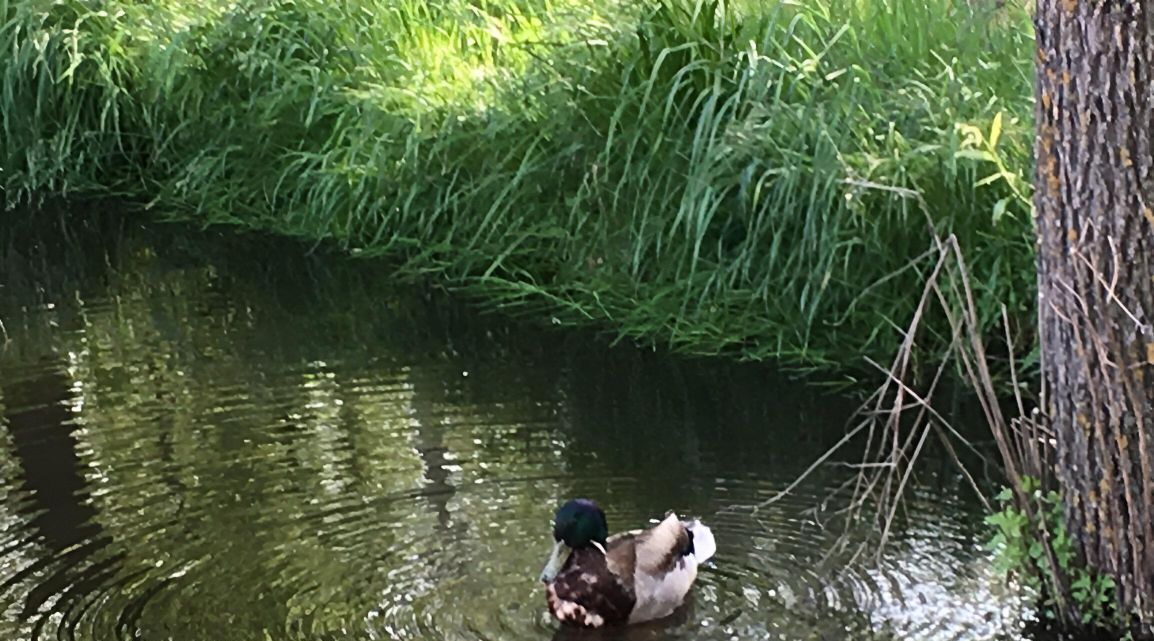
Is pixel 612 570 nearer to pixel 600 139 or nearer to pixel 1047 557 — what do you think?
pixel 1047 557

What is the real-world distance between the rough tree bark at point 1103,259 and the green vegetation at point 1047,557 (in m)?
0.06

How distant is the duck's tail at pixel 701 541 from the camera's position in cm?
416

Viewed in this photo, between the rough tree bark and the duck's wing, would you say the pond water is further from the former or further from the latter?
the rough tree bark

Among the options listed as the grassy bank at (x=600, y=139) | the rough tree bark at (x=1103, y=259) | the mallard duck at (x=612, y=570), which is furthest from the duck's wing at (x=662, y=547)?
the grassy bank at (x=600, y=139)

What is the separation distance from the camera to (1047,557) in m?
3.77

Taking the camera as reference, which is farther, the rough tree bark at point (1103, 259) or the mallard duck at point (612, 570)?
the mallard duck at point (612, 570)

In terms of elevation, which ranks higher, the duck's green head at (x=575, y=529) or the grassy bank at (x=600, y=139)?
the grassy bank at (x=600, y=139)

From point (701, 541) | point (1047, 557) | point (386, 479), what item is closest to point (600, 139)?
point (386, 479)

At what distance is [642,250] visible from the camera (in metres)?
6.33

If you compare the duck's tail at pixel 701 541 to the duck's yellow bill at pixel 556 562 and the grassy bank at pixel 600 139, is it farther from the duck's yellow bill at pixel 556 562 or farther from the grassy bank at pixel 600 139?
the grassy bank at pixel 600 139

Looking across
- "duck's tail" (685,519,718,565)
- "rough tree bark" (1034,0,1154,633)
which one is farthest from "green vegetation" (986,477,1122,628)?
"duck's tail" (685,519,718,565)

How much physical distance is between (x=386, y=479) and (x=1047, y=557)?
1833mm

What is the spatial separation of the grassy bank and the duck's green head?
109cm

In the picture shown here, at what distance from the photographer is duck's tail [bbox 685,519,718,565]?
4156mm
